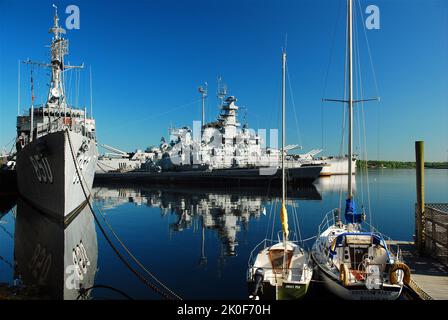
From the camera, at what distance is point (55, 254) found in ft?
43.7

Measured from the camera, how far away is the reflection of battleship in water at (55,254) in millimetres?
10164

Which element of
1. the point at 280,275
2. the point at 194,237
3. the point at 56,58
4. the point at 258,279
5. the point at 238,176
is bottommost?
the point at 194,237

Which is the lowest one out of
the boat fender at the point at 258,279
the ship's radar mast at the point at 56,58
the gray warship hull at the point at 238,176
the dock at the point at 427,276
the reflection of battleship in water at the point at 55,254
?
the reflection of battleship in water at the point at 55,254

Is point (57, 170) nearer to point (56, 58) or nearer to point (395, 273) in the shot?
point (395, 273)

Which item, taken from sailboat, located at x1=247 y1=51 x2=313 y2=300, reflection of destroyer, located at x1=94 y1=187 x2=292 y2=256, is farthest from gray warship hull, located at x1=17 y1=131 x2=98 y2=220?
sailboat, located at x1=247 y1=51 x2=313 y2=300

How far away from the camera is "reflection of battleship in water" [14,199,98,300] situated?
10.2 meters

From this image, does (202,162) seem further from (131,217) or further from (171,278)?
(171,278)

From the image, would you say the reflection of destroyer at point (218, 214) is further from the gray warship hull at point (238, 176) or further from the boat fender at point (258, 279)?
the gray warship hull at point (238, 176)

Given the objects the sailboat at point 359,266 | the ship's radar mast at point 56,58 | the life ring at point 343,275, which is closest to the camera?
the sailboat at point 359,266

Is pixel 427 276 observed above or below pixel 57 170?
below

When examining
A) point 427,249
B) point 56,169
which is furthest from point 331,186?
point 56,169

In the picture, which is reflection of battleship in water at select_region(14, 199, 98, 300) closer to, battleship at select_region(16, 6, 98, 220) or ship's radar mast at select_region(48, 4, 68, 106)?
battleship at select_region(16, 6, 98, 220)

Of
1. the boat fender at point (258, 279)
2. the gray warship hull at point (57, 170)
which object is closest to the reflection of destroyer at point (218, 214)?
the boat fender at point (258, 279)

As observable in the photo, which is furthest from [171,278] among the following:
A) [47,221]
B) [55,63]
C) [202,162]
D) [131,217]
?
[202,162]
